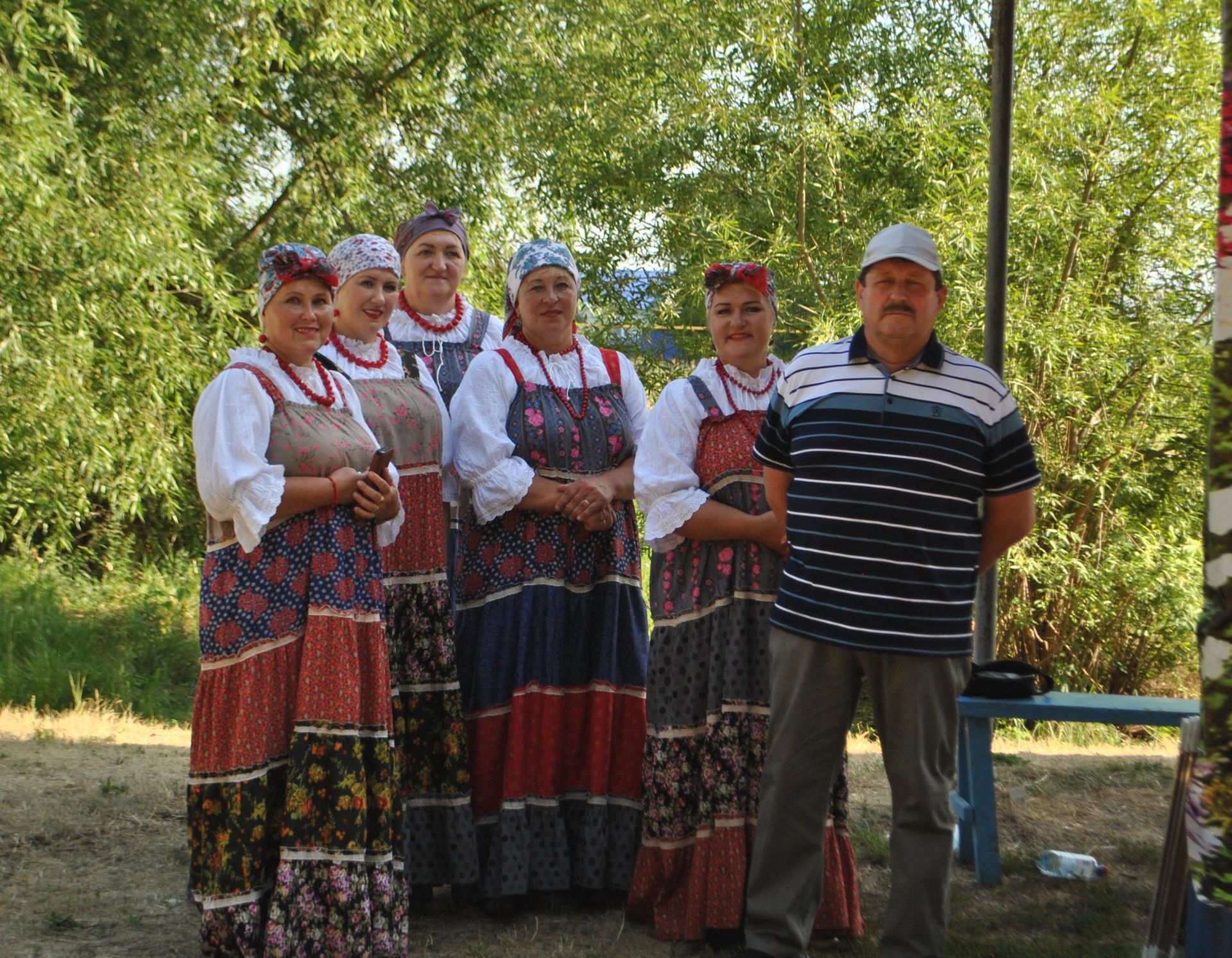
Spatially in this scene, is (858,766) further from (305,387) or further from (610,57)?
(610,57)

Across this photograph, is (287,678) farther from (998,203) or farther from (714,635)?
(998,203)

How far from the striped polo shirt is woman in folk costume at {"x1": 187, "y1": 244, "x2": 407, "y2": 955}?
1187mm

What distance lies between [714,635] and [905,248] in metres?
1.28

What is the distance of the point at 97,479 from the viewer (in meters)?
9.46

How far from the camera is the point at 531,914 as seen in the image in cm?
415

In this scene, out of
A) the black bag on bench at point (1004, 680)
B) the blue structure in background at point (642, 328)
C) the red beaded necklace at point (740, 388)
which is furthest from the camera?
the blue structure in background at point (642, 328)

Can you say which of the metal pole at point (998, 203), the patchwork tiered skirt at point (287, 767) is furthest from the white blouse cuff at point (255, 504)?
the metal pole at point (998, 203)

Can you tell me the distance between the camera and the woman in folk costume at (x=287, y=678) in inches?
137

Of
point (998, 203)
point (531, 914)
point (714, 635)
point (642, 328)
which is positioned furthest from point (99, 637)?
point (998, 203)

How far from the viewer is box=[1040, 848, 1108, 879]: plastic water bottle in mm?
4516

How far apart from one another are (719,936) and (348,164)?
8841mm

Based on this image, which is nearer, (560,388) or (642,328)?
(560,388)

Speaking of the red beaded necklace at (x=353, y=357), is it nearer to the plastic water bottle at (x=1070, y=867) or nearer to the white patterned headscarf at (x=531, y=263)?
the white patterned headscarf at (x=531, y=263)

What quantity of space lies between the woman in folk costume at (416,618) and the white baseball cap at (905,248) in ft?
5.06
